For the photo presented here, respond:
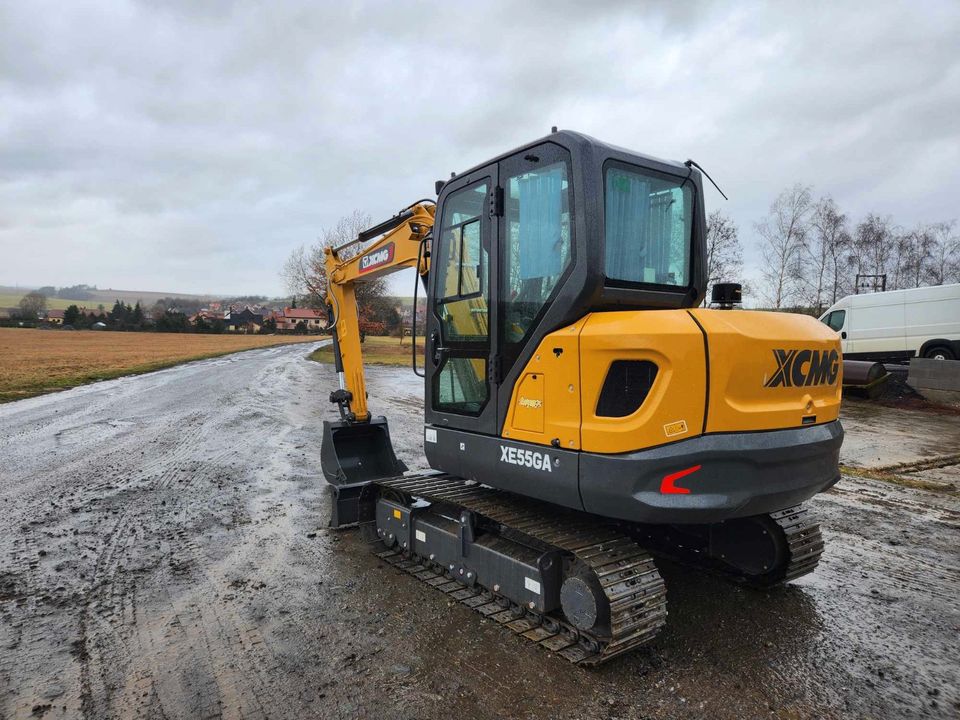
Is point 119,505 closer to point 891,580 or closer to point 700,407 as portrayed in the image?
point 700,407

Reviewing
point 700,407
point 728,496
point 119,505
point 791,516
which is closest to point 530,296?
point 700,407

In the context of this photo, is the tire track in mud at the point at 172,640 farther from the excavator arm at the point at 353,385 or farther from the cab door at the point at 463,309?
the cab door at the point at 463,309

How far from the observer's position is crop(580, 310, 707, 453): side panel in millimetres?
3078

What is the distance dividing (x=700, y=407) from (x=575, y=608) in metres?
1.35

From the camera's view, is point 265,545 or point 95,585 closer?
point 95,585

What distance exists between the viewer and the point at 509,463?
12.8 ft

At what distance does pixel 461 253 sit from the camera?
442cm

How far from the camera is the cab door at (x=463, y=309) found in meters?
4.11

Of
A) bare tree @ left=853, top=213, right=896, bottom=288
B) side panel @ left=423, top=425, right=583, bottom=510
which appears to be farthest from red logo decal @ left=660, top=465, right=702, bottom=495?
bare tree @ left=853, top=213, right=896, bottom=288

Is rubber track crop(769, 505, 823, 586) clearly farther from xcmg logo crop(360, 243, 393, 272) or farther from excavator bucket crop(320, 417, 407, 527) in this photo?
xcmg logo crop(360, 243, 393, 272)

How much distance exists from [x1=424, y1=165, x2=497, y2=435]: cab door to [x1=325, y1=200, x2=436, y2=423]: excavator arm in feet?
2.99

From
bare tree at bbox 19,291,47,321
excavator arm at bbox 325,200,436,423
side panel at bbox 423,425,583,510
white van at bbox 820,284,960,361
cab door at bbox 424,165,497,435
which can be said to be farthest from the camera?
bare tree at bbox 19,291,47,321

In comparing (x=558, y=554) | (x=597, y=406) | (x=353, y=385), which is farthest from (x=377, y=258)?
(x=558, y=554)

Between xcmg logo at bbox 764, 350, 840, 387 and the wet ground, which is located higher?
xcmg logo at bbox 764, 350, 840, 387
